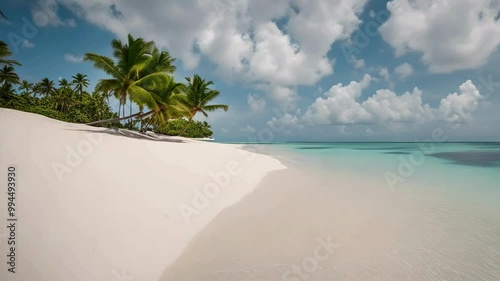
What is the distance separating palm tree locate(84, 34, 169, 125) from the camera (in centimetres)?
1524

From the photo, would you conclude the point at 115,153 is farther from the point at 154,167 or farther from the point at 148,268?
the point at 148,268

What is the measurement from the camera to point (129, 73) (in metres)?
15.5

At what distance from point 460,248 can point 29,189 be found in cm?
677

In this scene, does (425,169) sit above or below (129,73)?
below

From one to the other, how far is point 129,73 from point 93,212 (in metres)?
14.8

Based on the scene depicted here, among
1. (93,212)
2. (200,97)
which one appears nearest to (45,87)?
(200,97)

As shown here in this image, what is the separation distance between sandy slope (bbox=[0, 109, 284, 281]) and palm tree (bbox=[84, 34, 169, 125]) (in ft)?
33.5

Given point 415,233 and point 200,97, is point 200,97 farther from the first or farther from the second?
point 415,233

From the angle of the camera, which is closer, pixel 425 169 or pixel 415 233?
pixel 415 233

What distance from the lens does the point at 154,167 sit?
6.35 metres

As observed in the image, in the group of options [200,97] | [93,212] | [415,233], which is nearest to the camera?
[93,212]

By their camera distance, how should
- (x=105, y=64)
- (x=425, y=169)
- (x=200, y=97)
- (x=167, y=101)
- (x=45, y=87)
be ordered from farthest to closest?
1. (x=45, y=87)
2. (x=200, y=97)
3. (x=167, y=101)
4. (x=105, y=64)
5. (x=425, y=169)

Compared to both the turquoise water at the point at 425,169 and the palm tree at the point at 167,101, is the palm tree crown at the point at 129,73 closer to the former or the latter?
the palm tree at the point at 167,101

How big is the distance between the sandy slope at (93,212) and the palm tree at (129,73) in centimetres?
1020
